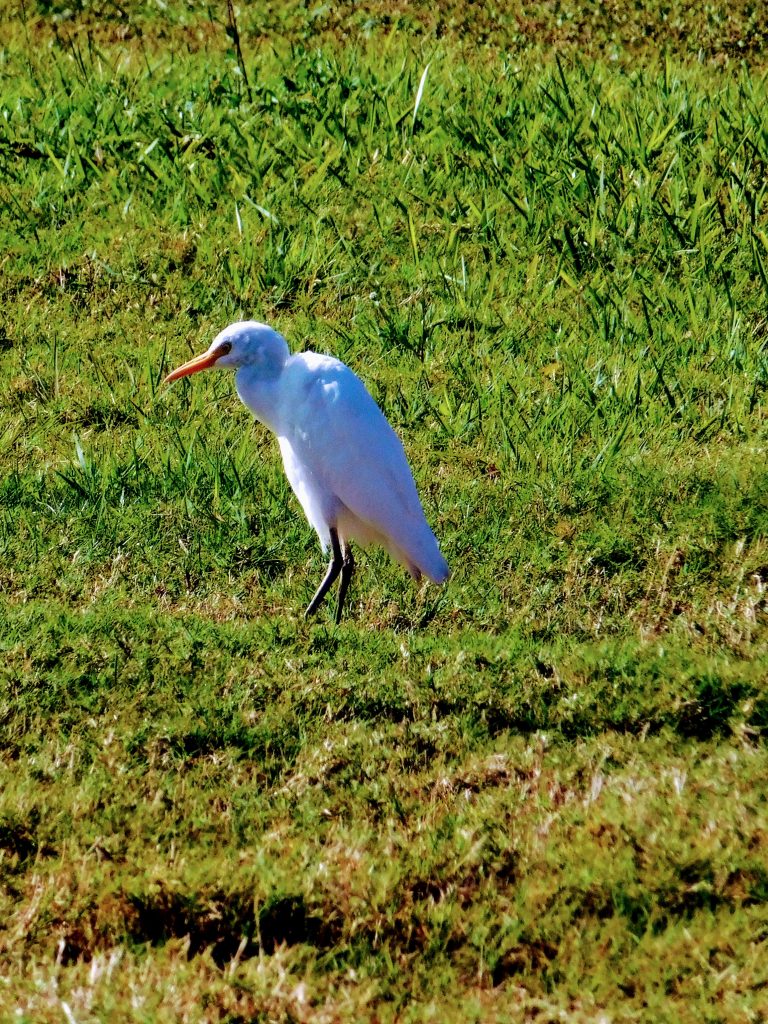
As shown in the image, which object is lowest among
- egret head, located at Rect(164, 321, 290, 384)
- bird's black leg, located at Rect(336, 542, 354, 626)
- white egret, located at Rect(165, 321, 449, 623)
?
bird's black leg, located at Rect(336, 542, 354, 626)

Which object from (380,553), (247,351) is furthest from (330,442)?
(380,553)

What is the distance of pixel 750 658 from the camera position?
436 centimetres

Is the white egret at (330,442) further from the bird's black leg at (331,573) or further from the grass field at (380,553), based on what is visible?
the grass field at (380,553)

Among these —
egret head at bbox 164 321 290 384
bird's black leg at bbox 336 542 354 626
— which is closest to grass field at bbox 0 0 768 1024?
bird's black leg at bbox 336 542 354 626

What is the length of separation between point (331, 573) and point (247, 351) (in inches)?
33.8

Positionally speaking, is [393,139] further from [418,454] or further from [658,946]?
[658,946]

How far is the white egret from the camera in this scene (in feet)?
15.5

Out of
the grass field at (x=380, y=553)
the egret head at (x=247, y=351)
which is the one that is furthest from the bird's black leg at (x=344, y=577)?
the egret head at (x=247, y=351)

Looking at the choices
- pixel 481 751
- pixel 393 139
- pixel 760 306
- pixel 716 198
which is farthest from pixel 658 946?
pixel 393 139

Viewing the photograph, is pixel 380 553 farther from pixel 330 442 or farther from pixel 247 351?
pixel 247 351

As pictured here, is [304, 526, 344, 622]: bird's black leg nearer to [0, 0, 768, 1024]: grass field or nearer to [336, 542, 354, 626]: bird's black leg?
[336, 542, 354, 626]: bird's black leg

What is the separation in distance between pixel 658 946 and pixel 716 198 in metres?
5.19

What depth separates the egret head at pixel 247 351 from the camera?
478 cm

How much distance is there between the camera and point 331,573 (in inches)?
194
